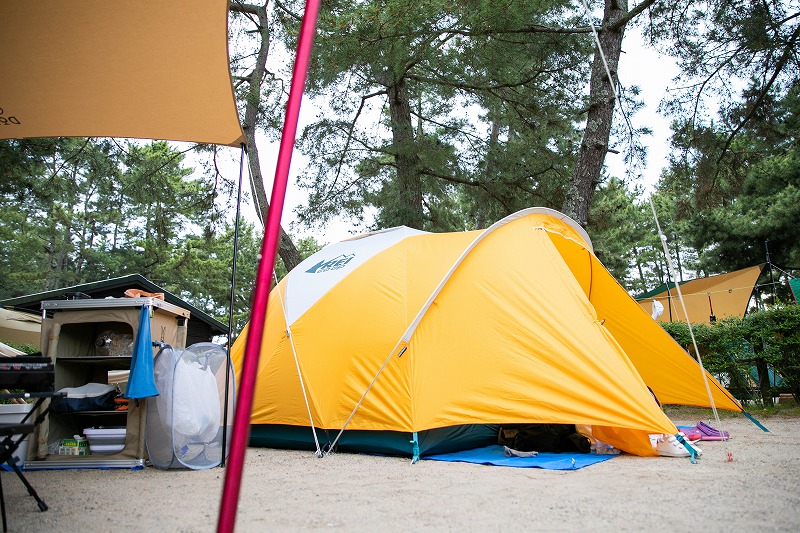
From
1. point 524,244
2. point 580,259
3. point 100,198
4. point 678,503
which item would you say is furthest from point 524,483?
point 100,198

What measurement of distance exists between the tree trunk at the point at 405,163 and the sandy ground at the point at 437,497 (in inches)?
223

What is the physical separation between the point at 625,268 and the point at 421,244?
19.9 m

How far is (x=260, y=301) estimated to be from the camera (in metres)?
1.16

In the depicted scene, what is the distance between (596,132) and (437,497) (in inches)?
212

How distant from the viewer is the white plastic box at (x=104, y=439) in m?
4.09

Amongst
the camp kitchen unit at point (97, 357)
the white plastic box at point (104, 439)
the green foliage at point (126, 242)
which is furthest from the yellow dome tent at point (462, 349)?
the green foliage at point (126, 242)

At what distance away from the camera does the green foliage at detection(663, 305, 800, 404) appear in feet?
21.5

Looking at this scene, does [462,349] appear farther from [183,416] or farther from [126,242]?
[126,242]

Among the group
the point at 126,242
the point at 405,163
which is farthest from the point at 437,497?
the point at 126,242

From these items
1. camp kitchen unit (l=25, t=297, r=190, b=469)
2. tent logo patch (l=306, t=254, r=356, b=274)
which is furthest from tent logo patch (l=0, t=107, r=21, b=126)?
tent logo patch (l=306, t=254, r=356, b=274)

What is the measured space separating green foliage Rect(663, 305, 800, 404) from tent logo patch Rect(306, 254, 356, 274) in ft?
15.2

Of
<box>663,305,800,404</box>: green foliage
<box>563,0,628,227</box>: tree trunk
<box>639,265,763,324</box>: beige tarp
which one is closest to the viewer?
<box>663,305,800,404</box>: green foliage

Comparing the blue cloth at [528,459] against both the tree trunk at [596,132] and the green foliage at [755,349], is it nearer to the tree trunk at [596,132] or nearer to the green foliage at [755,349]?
the tree trunk at [596,132]

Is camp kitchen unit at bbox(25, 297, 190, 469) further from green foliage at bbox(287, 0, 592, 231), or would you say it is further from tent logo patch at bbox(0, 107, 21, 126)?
green foliage at bbox(287, 0, 592, 231)
